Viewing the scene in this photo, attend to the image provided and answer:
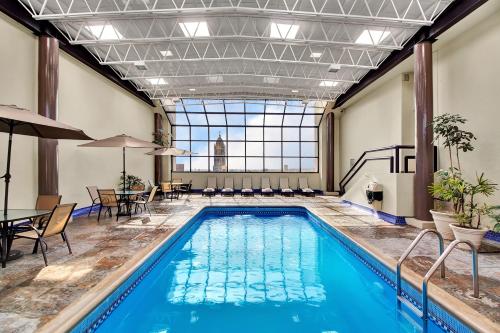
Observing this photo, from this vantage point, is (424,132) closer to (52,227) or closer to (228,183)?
(52,227)

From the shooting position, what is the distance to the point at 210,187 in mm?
13609

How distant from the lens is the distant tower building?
47.7 feet

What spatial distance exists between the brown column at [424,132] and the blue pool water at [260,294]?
213 centimetres

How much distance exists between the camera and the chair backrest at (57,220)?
345 cm

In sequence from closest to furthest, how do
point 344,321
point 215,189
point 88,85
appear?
point 344,321, point 88,85, point 215,189

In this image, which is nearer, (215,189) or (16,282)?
(16,282)

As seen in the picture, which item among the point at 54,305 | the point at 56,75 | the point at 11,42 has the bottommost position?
the point at 54,305

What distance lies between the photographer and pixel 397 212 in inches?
245

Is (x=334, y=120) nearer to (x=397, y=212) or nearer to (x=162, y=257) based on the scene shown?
(x=397, y=212)

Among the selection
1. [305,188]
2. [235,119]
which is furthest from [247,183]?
[235,119]

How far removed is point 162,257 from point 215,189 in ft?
29.7

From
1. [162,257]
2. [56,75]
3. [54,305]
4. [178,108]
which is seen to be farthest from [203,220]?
[178,108]

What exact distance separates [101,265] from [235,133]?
1173cm

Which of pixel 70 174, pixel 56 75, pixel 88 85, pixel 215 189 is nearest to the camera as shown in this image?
pixel 56 75
